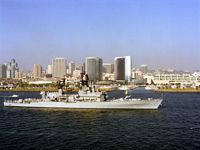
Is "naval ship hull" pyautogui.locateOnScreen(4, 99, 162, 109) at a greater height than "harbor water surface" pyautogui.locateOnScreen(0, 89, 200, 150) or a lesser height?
greater

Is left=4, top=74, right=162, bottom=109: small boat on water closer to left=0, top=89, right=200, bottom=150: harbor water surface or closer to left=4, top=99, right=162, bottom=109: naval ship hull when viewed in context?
left=4, top=99, right=162, bottom=109: naval ship hull

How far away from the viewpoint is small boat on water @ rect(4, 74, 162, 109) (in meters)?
60.7

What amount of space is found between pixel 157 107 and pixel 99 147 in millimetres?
33685

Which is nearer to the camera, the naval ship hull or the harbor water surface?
the harbor water surface

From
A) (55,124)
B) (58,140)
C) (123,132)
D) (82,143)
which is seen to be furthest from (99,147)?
(55,124)

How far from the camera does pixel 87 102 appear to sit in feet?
204

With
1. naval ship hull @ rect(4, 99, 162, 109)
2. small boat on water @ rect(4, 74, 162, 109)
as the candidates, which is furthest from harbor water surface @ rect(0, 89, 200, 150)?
small boat on water @ rect(4, 74, 162, 109)

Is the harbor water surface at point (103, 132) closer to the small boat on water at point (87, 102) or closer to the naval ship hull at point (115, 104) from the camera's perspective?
the naval ship hull at point (115, 104)

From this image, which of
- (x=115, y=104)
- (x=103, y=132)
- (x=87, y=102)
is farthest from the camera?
(x=87, y=102)

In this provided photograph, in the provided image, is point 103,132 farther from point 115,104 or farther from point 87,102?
point 87,102

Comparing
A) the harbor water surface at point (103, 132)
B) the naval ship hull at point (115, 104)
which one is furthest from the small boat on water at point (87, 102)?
the harbor water surface at point (103, 132)

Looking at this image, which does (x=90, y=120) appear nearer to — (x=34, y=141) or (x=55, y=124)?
(x=55, y=124)

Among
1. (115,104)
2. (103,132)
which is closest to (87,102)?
(115,104)

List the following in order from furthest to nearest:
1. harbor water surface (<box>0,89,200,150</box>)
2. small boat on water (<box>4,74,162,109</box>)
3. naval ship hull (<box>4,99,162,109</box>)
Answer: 1. small boat on water (<box>4,74,162,109</box>)
2. naval ship hull (<box>4,99,162,109</box>)
3. harbor water surface (<box>0,89,200,150</box>)
